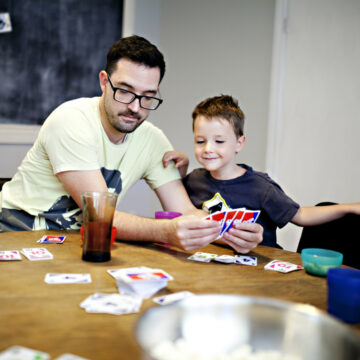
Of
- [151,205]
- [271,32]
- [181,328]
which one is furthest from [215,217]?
[151,205]

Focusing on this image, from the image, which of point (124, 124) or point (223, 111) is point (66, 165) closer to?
point (124, 124)

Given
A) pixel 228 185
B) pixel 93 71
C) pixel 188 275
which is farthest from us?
pixel 93 71

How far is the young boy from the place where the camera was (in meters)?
2.09

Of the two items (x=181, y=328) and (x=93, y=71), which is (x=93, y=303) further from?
(x=93, y=71)

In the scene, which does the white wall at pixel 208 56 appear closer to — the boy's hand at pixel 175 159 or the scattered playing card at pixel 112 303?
the boy's hand at pixel 175 159

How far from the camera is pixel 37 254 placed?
1.46 meters

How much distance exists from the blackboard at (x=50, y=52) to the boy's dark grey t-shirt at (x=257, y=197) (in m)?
2.31

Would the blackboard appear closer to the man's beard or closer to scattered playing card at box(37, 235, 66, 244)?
the man's beard

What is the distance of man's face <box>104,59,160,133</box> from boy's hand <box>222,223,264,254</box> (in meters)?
0.72

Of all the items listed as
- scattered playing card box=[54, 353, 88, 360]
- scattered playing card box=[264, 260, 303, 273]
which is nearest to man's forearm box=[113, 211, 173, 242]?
scattered playing card box=[264, 260, 303, 273]

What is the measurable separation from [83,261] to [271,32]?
2.76 m

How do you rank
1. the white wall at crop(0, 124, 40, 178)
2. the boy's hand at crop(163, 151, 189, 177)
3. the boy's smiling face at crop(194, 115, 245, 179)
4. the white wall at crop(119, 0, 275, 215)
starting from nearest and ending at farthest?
the boy's smiling face at crop(194, 115, 245, 179)
the boy's hand at crop(163, 151, 189, 177)
the white wall at crop(119, 0, 275, 215)
the white wall at crop(0, 124, 40, 178)

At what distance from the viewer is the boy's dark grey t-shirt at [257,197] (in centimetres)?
209

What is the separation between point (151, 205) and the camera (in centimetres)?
457
